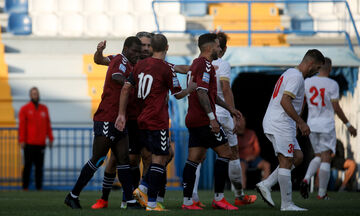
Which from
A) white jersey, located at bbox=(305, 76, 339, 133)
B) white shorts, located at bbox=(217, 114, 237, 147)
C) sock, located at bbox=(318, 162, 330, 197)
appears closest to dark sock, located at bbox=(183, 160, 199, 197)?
white shorts, located at bbox=(217, 114, 237, 147)

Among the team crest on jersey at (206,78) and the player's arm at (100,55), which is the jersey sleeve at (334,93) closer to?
the team crest on jersey at (206,78)

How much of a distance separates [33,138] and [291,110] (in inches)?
289

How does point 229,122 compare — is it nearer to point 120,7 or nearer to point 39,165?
point 39,165

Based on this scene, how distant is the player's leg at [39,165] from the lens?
13.3 metres

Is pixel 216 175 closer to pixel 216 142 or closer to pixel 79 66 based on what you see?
pixel 216 142

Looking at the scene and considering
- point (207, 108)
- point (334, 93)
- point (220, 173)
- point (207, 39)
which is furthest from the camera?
point (334, 93)

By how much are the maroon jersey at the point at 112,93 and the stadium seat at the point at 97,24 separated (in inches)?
397

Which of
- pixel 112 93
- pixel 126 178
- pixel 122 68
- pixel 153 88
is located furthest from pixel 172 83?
pixel 126 178

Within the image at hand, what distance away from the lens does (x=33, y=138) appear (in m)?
13.4

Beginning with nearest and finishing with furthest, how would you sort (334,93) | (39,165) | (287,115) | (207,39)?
(287,115), (207,39), (334,93), (39,165)

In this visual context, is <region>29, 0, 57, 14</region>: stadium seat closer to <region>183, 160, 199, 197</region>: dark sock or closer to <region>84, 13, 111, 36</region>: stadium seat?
<region>84, 13, 111, 36</region>: stadium seat

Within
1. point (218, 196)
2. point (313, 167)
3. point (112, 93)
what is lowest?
point (313, 167)

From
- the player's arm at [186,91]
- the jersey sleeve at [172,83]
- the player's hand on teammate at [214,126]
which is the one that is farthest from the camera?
the player's hand on teammate at [214,126]

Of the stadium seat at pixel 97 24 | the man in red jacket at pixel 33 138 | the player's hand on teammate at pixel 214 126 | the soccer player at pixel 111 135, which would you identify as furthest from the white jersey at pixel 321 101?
the stadium seat at pixel 97 24
